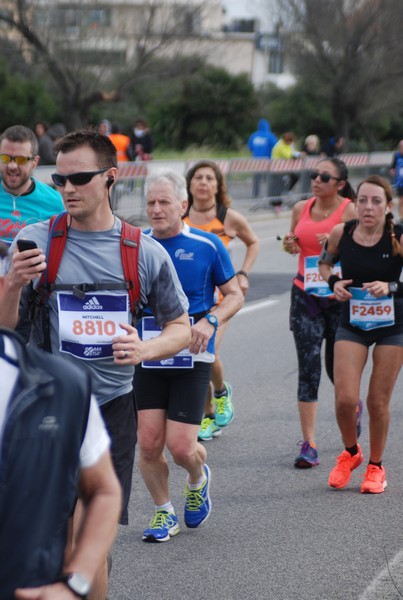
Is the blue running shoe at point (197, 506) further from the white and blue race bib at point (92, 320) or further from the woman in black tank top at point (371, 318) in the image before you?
the white and blue race bib at point (92, 320)

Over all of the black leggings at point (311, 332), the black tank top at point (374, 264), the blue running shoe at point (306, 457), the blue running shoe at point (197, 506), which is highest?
the black tank top at point (374, 264)

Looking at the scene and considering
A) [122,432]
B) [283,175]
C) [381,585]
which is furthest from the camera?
[283,175]

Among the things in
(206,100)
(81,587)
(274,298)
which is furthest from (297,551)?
(206,100)

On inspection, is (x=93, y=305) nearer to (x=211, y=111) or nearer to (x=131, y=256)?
(x=131, y=256)

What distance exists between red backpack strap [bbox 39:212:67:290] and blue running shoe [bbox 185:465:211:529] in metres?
2.07

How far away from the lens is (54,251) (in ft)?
14.4

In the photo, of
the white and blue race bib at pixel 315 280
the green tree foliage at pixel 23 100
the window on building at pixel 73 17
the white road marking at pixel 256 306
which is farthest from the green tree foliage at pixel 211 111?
the white and blue race bib at pixel 315 280

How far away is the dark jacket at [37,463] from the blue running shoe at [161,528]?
134 inches

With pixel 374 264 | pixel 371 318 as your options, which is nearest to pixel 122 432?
pixel 371 318

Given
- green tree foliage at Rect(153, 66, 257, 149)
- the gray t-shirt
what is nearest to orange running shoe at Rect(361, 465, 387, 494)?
the gray t-shirt

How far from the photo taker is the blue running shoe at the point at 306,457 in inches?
292

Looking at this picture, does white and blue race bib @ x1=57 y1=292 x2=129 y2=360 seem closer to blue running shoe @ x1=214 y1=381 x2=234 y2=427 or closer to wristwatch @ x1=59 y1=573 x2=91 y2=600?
wristwatch @ x1=59 y1=573 x2=91 y2=600

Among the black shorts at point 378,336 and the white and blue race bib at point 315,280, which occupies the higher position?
the white and blue race bib at point 315,280

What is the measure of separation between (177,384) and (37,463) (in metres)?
3.52
